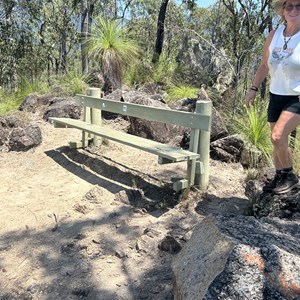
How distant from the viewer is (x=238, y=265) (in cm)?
176

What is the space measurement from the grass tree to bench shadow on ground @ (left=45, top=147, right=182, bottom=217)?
10.9 feet

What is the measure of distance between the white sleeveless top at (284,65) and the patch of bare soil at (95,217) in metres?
1.28

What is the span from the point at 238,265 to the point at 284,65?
5.90ft

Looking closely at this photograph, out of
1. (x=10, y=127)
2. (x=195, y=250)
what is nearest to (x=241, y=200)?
(x=195, y=250)

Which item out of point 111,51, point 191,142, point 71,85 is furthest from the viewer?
point 71,85

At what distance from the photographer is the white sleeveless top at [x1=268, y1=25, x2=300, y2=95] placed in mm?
2863

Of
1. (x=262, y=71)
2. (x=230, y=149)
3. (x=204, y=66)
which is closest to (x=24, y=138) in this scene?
(x=230, y=149)

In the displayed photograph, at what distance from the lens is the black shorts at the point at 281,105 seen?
293 cm

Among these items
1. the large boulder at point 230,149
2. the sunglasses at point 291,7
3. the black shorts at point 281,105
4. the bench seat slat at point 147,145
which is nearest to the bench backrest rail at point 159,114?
the bench seat slat at point 147,145

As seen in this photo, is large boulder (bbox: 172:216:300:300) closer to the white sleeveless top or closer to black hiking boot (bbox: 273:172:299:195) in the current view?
black hiking boot (bbox: 273:172:299:195)

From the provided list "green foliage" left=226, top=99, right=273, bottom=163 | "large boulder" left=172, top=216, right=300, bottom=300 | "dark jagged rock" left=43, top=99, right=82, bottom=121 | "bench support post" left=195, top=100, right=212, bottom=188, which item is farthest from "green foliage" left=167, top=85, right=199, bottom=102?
"large boulder" left=172, top=216, right=300, bottom=300

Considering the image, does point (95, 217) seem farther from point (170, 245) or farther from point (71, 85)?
point (71, 85)

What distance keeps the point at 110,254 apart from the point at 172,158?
1.14 m

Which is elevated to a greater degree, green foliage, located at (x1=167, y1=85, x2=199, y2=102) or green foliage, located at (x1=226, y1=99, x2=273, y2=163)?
green foliage, located at (x1=167, y1=85, x2=199, y2=102)
